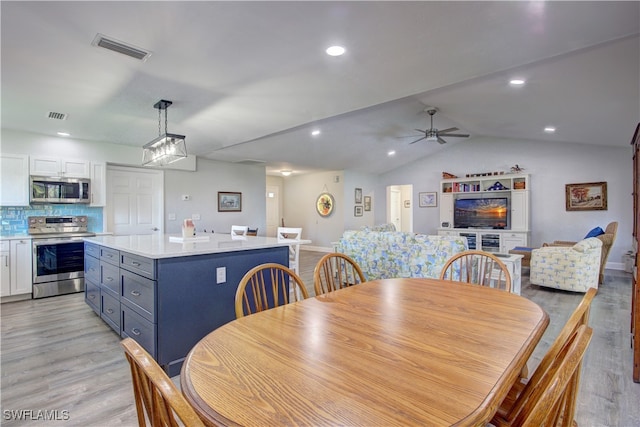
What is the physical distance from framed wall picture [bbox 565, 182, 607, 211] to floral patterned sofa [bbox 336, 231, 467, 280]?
4774mm

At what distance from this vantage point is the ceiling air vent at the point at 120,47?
2201 mm

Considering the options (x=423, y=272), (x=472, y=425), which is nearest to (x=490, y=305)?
(x=472, y=425)

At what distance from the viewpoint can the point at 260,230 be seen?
7613 mm

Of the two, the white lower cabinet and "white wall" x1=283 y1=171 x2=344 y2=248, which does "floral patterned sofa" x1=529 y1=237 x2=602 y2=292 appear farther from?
the white lower cabinet

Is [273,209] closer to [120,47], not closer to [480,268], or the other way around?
[120,47]

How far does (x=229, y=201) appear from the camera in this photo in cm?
707

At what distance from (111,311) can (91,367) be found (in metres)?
0.70

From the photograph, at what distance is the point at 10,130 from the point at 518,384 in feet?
20.5

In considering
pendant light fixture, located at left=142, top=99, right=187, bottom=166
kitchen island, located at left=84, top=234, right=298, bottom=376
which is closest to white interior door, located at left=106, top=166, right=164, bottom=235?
pendant light fixture, located at left=142, top=99, right=187, bottom=166

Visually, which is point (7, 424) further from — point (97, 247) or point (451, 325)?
point (451, 325)

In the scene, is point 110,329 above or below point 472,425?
below

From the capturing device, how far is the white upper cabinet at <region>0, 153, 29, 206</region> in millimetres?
4242

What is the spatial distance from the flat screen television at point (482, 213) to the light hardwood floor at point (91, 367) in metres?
3.69

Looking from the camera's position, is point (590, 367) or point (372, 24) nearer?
Result: point (372, 24)
